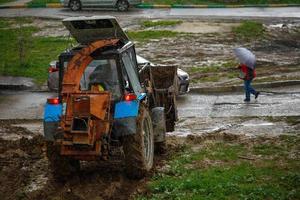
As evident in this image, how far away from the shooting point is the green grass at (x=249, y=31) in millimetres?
27141

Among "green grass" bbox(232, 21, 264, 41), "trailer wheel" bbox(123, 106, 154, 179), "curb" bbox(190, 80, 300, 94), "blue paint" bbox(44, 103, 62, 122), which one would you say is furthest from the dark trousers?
"blue paint" bbox(44, 103, 62, 122)

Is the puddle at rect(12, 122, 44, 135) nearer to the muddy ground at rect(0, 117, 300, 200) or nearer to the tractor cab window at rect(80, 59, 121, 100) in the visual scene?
the muddy ground at rect(0, 117, 300, 200)

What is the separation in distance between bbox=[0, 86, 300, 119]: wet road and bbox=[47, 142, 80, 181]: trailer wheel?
6839mm

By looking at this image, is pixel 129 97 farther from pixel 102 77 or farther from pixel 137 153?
pixel 137 153

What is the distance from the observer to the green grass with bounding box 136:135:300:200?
920cm

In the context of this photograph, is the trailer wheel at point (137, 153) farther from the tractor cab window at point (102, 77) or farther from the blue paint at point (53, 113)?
the blue paint at point (53, 113)

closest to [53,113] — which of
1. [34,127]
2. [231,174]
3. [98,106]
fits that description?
[98,106]

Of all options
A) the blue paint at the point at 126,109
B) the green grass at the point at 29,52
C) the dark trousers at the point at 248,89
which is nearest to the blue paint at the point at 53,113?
the blue paint at the point at 126,109

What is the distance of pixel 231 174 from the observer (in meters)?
10.1

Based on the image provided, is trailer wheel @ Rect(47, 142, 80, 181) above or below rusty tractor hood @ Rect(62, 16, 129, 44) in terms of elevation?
below

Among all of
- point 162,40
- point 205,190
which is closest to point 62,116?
point 205,190

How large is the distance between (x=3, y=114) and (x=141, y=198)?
381 inches

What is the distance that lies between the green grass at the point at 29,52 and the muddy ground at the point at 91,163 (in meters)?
6.44

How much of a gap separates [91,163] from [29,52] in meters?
14.7
